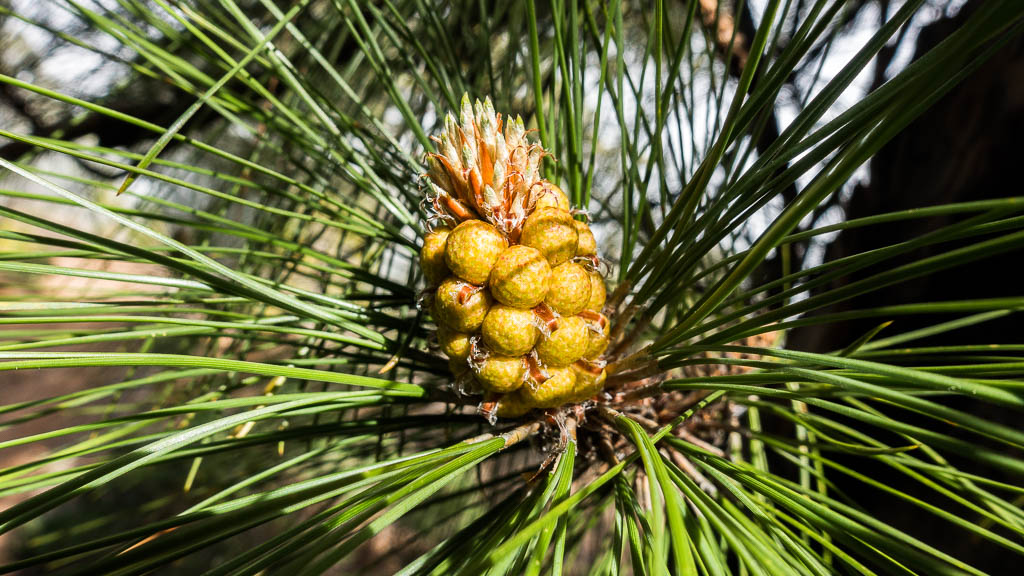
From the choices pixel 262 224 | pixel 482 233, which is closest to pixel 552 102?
pixel 482 233

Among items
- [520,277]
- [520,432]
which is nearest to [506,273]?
[520,277]

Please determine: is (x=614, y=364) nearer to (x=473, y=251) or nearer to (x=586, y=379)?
(x=586, y=379)

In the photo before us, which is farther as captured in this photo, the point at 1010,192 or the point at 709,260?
the point at 709,260

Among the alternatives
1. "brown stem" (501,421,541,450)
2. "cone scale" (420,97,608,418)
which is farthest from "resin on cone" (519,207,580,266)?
"brown stem" (501,421,541,450)

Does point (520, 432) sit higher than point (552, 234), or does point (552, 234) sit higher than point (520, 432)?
point (552, 234)

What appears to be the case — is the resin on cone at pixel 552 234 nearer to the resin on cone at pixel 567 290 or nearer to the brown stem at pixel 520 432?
the resin on cone at pixel 567 290

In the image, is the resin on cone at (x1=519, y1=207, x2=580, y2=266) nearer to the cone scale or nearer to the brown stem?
the cone scale

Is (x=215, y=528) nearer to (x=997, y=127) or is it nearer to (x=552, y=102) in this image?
(x=552, y=102)
